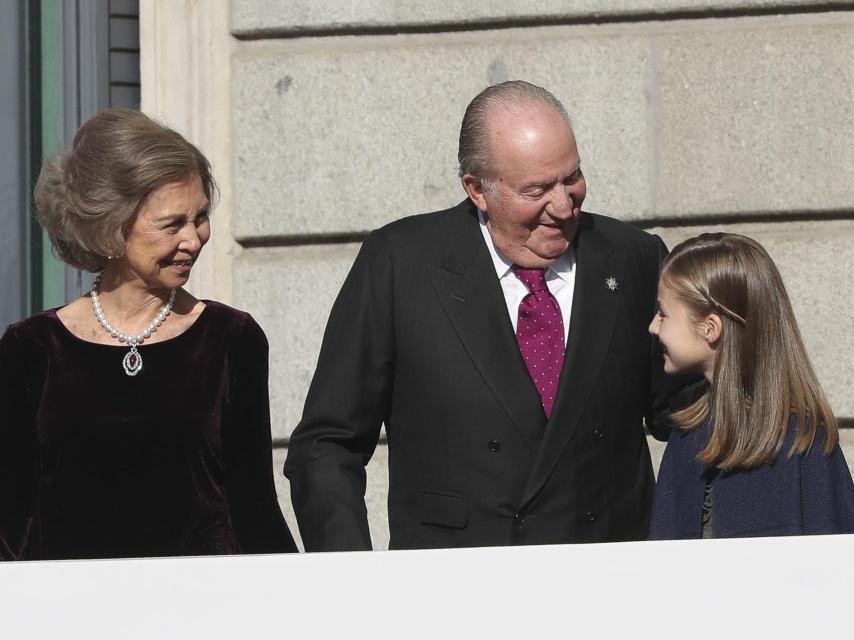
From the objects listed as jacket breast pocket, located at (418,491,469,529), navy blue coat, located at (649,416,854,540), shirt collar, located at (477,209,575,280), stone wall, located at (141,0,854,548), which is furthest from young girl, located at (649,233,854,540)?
stone wall, located at (141,0,854,548)

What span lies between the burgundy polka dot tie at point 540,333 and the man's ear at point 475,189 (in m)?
0.16

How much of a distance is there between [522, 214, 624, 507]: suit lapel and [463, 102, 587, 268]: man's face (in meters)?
0.09

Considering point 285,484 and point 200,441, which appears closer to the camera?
point 200,441

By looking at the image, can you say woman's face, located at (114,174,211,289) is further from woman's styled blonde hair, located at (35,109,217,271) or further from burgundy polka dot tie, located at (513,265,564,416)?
burgundy polka dot tie, located at (513,265,564,416)

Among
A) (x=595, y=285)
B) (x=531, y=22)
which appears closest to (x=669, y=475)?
(x=595, y=285)

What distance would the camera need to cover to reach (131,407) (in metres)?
3.26

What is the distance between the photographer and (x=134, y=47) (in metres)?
5.59

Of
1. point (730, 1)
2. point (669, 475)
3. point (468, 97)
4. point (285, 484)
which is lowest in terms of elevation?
point (285, 484)

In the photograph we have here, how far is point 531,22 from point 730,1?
708 millimetres

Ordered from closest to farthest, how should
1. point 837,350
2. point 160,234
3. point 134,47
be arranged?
point 160,234 < point 837,350 < point 134,47

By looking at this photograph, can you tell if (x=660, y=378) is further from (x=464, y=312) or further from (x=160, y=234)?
(x=160, y=234)

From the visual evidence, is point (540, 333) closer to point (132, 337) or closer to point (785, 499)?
point (785, 499)

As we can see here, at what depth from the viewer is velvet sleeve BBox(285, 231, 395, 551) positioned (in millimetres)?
3084

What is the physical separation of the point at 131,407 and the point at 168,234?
0.41m
